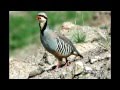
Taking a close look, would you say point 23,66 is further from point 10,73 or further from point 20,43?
point 20,43

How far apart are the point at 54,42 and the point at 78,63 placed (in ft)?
1.72

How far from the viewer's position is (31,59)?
1295 centimetres

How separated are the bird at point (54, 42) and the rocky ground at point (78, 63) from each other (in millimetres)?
215

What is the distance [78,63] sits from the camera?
40.0 ft

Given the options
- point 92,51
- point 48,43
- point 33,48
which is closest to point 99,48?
point 92,51

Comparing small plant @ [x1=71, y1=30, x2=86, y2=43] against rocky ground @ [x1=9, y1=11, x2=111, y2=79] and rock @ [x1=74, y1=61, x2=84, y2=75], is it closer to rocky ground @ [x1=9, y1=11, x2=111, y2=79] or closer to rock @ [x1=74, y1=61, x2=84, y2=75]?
rocky ground @ [x1=9, y1=11, x2=111, y2=79]

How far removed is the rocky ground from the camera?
12.1 meters

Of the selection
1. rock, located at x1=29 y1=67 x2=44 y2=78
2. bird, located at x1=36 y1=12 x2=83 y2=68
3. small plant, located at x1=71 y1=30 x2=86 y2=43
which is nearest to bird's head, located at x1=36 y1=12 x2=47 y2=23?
bird, located at x1=36 y1=12 x2=83 y2=68

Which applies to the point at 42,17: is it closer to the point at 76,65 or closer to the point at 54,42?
the point at 54,42

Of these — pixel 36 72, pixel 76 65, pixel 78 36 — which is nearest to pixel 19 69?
pixel 36 72

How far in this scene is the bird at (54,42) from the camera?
1196cm

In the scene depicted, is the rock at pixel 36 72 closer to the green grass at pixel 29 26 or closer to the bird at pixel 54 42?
the bird at pixel 54 42

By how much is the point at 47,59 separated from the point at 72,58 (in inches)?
17.1

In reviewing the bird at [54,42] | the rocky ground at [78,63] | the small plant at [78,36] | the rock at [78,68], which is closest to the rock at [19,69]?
the rocky ground at [78,63]
